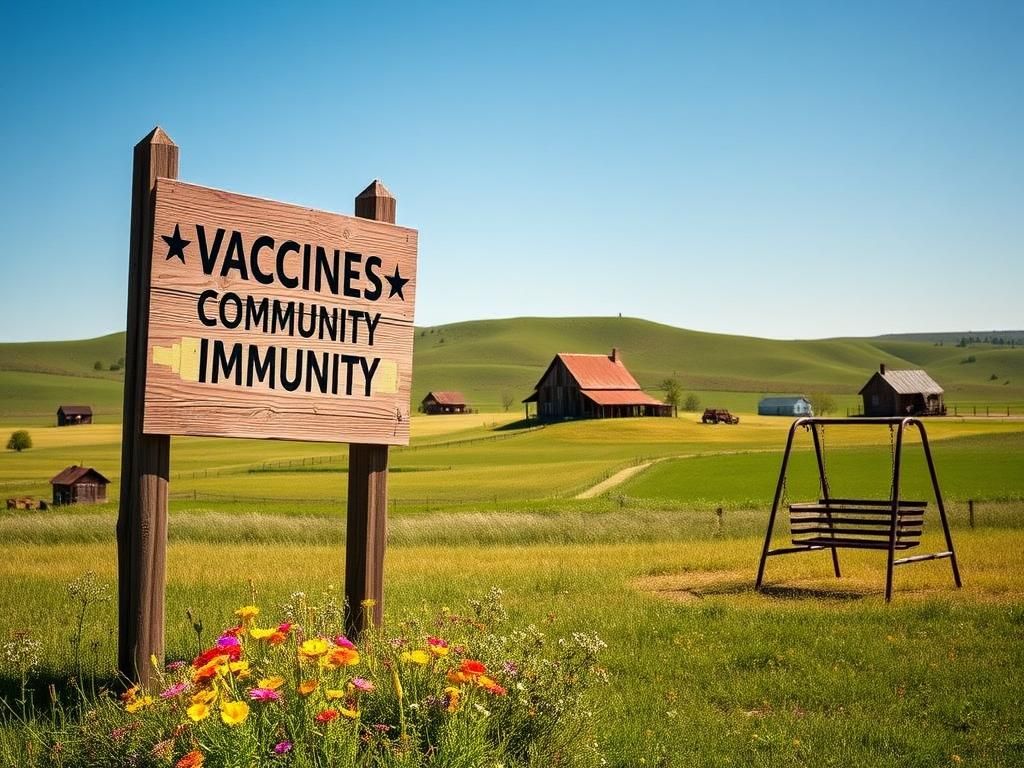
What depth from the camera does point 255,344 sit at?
20.7ft

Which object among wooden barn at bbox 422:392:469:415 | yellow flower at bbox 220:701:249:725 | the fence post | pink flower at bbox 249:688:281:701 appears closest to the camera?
yellow flower at bbox 220:701:249:725

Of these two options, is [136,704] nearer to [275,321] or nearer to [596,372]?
[275,321]

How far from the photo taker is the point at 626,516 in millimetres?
26812

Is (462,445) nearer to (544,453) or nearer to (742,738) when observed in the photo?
(544,453)

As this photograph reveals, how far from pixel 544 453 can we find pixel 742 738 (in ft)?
202

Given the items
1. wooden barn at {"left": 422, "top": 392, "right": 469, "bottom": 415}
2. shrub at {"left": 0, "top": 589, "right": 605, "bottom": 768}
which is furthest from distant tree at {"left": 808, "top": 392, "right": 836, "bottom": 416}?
shrub at {"left": 0, "top": 589, "right": 605, "bottom": 768}

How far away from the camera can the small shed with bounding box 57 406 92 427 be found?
119 metres

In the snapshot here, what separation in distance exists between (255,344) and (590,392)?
91.0 m

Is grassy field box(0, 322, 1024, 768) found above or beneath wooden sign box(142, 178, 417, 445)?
beneath

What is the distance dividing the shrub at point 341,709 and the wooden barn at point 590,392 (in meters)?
89.2

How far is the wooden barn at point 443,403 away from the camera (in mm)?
133125

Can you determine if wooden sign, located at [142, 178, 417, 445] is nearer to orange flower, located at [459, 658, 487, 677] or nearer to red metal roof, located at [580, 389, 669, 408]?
orange flower, located at [459, 658, 487, 677]

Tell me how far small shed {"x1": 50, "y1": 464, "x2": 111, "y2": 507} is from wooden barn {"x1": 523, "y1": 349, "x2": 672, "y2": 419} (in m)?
54.1

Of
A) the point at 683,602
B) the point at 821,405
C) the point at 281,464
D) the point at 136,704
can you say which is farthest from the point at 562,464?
the point at 821,405
